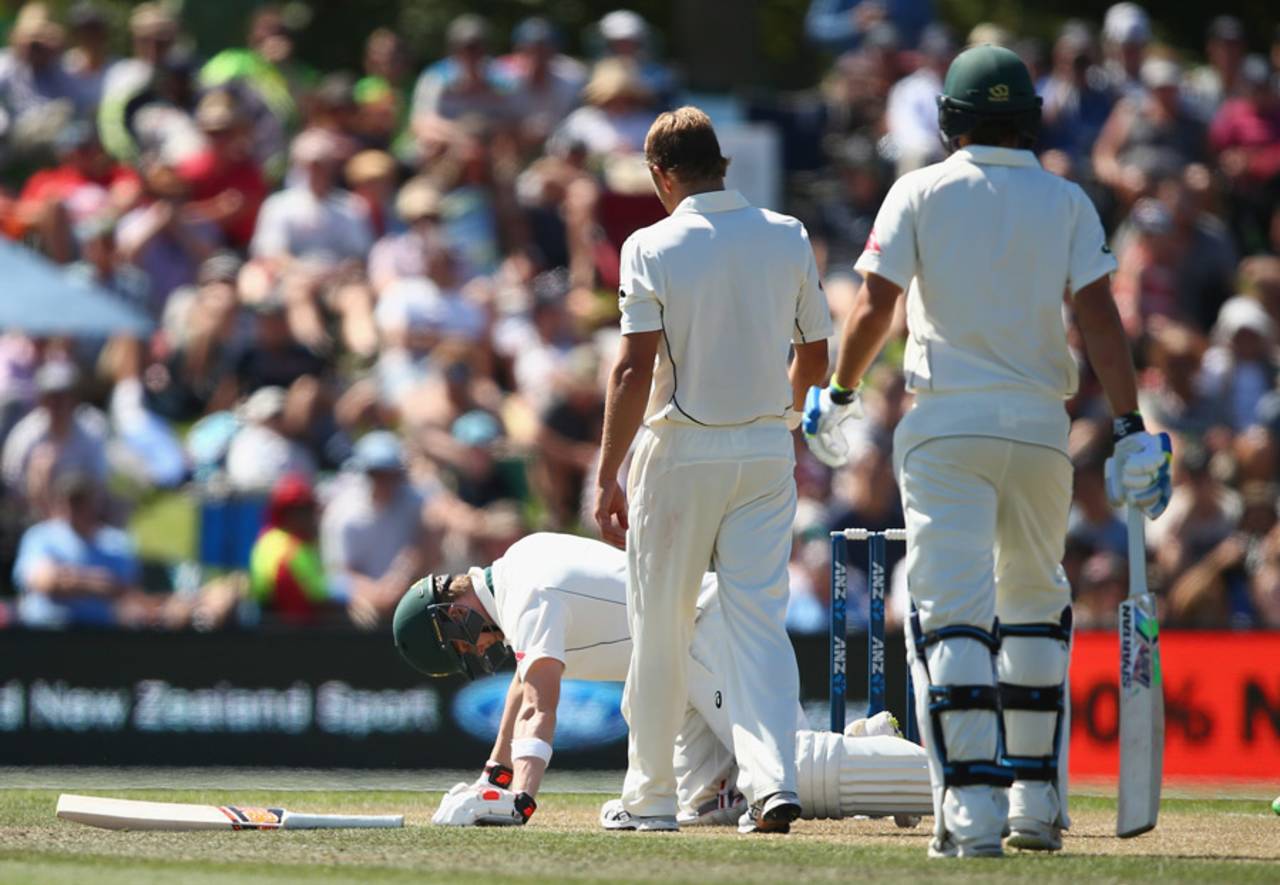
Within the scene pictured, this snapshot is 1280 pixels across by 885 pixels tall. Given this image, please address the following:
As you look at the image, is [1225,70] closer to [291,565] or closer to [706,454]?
[291,565]

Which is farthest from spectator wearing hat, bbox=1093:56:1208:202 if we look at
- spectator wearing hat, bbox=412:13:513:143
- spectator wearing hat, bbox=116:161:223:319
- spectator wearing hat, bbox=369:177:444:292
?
spectator wearing hat, bbox=116:161:223:319

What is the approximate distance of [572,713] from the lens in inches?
468

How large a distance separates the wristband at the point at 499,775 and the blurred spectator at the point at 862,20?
11.9 m

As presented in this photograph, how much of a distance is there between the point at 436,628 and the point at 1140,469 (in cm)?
263

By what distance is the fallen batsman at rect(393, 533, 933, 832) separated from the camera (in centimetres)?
795

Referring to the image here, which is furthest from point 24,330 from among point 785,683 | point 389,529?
point 785,683

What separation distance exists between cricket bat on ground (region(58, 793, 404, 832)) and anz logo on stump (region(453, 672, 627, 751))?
3963 mm

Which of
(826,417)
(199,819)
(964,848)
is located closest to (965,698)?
(964,848)

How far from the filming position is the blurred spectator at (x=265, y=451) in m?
13.9

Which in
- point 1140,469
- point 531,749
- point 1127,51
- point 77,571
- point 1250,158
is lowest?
point 531,749

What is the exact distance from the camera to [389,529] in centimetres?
1344

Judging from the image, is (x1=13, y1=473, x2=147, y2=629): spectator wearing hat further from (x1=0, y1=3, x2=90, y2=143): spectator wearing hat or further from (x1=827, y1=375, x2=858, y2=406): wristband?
(x1=827, y1=375, x2=858, y2=406): wristband

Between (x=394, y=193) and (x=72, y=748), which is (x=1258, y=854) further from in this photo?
(x=394, y=193)

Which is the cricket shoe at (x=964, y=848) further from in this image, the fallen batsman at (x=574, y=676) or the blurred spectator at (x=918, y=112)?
the blurred spectator at (x=918, y=112)
